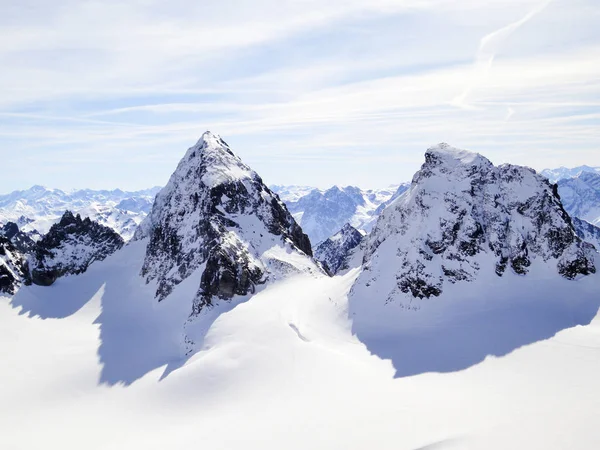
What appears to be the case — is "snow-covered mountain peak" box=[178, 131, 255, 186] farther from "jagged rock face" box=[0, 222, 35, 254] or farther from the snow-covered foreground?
"jagged rock face" box=[0, 222, 35, 254]

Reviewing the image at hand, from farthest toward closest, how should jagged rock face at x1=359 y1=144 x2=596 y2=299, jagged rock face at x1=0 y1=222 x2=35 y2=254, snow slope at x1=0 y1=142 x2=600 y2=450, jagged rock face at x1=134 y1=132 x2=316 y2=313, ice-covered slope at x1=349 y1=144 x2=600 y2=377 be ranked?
jagged rock face at x1=0 y1=222 x2=35 y2=254
jagged rock face at x1=134 y1=132 x2=316 y2=313
jagged rock face at x1=359 y1=144 x2=596 y2=299
ice-covered slope at x1=349 y1=144 x2=600 y2=377
snow slope at x1=0 y1=142 x2=600 y2=450

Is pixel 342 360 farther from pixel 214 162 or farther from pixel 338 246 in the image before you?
pixel 338 246

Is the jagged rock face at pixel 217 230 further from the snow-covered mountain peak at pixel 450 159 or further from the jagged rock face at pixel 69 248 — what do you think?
the snow-covered mountain peak at pixel 450 159

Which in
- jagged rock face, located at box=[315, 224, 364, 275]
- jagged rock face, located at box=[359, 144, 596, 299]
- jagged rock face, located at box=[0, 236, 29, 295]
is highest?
jagged rock face, located at box=[359, 144, 596, 299]

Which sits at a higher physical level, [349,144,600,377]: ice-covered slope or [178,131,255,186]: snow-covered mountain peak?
[178,131,255,186]: snow-covered mountain peak

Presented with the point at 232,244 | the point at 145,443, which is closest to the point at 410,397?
the point at 145,443

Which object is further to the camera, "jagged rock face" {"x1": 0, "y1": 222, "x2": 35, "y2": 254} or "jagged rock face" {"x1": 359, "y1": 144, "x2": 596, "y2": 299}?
"jagged rock face" {"x1": 0, "y1": 222, "x2": 35, "y2": 254}

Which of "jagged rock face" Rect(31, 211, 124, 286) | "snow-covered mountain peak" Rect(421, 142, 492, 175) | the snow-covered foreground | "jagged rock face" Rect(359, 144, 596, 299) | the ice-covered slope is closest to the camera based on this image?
the snow-covered foreground

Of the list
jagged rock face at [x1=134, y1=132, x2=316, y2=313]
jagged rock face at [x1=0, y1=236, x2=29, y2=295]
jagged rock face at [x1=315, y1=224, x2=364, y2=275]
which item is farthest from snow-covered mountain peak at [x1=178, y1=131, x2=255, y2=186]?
jagged rock face at [x1=315, y1=224, x2=364, y2=275]
